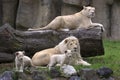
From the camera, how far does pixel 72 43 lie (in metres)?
12.8

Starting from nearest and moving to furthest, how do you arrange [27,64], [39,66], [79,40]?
[27,64] → [39,66] → [79,40]

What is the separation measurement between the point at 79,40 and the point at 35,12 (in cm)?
805

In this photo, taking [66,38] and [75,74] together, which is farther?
[66,38]

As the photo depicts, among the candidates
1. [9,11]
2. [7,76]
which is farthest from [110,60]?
[9,11]

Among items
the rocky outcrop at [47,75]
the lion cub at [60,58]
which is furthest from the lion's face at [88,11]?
the rocky outcrop at [47,75]

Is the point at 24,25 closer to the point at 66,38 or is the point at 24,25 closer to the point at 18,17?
the point at 18,17

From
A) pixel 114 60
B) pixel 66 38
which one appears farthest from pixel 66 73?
pixel 114 60

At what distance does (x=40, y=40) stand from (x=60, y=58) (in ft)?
5.40

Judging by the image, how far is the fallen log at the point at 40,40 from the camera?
13.1 m

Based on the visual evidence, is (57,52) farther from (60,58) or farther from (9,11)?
(9,11)

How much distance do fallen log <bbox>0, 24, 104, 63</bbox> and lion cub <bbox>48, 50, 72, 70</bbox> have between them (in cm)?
121

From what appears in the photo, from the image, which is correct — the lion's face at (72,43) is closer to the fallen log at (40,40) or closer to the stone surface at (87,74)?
the fallen log at (40,40)

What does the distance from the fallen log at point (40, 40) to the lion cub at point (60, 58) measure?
1.21 m

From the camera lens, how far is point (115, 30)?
20922 millimetres
